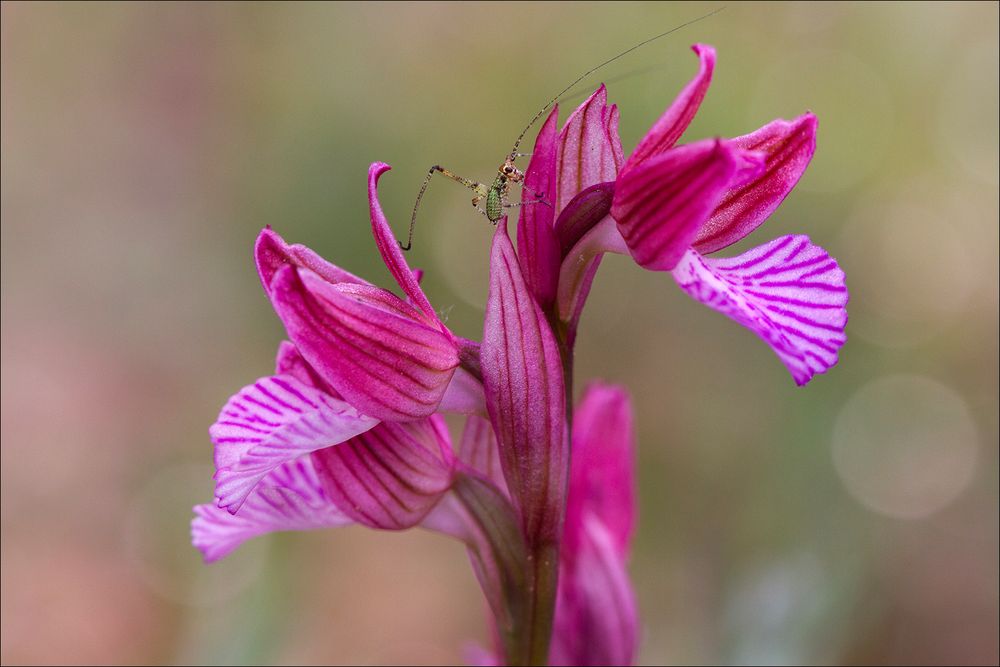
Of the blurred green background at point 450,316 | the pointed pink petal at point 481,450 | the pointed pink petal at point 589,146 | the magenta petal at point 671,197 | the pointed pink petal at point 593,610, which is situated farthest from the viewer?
the blurred green background at point 450,316

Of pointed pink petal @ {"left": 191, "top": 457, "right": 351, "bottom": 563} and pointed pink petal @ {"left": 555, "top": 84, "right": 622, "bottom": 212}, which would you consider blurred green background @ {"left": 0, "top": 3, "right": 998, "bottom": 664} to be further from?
pointed pink petal @ {"left": 555, "top": 84, "right": 622, "bottom": 212}

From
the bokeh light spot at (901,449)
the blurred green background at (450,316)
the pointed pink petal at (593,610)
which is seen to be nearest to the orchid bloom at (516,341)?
the pointed pink petal at (593,610)

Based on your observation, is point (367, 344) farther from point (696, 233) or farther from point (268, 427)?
point (696, 233)

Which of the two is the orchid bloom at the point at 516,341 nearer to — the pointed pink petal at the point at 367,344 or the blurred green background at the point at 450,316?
the pointed pink petal at the point at 367,344

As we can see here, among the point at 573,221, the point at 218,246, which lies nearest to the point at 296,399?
the point at 573,221

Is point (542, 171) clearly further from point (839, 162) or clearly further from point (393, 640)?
point (839, 162)
